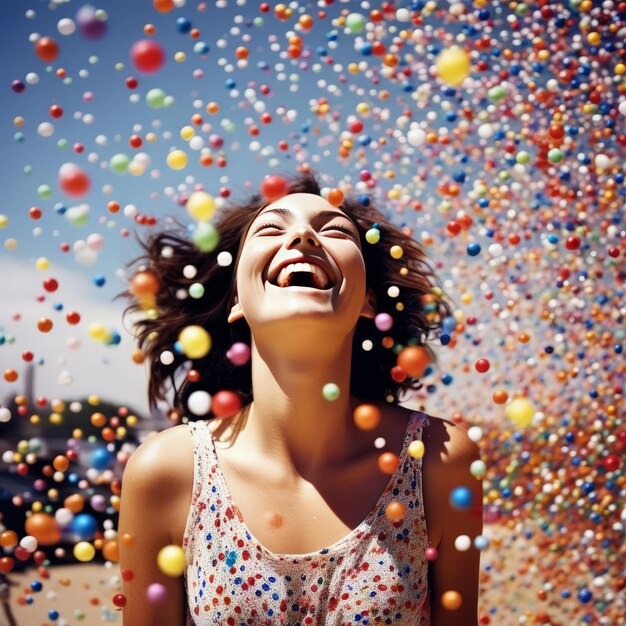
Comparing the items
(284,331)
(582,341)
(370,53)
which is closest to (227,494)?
(284,331)

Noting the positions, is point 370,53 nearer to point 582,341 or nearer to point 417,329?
point 417,329

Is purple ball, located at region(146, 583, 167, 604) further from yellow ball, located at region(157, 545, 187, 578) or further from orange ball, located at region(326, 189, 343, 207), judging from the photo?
orange ball, located at region(326, 189, 343, 207)

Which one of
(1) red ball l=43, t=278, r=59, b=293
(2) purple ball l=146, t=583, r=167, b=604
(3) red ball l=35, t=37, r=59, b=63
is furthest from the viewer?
(1) red ball l=43, t=278, r=59, b=293

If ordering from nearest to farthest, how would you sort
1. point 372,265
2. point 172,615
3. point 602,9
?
point 172,615 < point 372,265 < point 602,9

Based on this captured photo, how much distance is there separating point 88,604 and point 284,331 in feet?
9.94

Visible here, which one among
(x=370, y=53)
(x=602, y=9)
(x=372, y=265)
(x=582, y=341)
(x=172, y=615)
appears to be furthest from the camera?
(x=582, y=341)

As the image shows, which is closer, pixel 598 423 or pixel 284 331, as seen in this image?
pixel 284 331

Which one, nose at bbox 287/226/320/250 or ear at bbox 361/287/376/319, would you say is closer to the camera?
nose at bbox 287/226/320/250

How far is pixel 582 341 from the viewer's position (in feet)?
9.78

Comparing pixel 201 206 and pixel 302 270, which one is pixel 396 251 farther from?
pixel 201 206

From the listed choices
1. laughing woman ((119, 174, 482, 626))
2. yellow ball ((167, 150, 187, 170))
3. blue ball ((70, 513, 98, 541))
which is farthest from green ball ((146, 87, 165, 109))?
blue ball ((70, 513, 98, 541))

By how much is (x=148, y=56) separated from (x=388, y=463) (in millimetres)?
1230

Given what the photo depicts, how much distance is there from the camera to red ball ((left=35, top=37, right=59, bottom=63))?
64.3 inches

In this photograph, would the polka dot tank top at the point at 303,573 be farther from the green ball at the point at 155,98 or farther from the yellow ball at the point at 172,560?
the green ball at the point at 155,98
